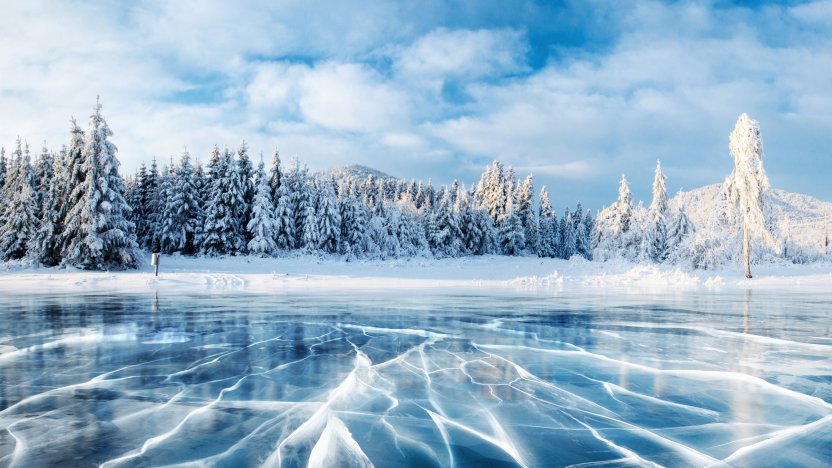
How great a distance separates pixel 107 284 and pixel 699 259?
3875 cm

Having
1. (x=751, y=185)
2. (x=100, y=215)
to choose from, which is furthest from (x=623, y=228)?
(x=100, y=215)

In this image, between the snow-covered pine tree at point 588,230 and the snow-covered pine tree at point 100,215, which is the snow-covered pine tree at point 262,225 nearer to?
the snow-covered pine tree at point 100,215

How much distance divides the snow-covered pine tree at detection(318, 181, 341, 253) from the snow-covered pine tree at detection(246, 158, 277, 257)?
524 cm

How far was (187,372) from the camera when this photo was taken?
6.26m

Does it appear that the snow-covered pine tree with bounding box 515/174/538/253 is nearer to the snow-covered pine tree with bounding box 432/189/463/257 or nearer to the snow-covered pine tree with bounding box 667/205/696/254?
the snow-covered pine tree with bounding box 432/189/463/257

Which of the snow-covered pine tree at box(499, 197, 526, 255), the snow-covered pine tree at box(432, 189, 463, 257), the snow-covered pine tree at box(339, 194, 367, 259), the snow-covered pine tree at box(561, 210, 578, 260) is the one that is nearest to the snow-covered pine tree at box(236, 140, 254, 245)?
the snow-covered pine tree at box(339, 194, 367, 259)

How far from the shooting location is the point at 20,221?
36.3 metres

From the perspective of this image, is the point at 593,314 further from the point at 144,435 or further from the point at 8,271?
the point at 8,271

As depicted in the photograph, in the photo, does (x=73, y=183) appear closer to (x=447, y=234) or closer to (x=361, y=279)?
(x=361, y=279)

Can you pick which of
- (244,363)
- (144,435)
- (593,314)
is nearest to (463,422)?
(144,435)

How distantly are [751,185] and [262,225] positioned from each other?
36529mm

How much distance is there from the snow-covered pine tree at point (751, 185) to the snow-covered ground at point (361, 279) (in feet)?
9.56

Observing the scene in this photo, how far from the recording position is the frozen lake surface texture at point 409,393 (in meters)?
3.76

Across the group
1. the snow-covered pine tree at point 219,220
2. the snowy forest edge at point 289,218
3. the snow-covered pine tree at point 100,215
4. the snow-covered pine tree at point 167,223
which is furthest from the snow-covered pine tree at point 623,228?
the snow-covered pine tree at point 100,215
